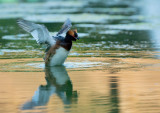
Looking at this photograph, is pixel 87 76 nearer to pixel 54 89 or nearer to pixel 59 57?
pixel 54 89

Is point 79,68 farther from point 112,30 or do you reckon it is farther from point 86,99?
point 112,30

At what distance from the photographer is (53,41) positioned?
10164 mm

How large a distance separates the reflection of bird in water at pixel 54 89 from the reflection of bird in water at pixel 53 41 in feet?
0.85

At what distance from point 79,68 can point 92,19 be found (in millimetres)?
13019

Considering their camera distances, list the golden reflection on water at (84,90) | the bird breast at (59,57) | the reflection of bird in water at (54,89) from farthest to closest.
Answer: the bird breast at (59,57), the reflection of bird in water at (54,89), the golden reflection on water at (84,90)

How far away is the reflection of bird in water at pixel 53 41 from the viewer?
9.98 m

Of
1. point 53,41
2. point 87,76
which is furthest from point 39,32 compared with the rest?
point 87,76

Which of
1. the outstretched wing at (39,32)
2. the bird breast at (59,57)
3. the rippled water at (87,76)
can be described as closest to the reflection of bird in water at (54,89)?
the rippled water at (87,76)

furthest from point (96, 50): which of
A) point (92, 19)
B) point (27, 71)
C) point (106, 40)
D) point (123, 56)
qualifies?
point (92, 19)

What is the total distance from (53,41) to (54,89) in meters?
2.38

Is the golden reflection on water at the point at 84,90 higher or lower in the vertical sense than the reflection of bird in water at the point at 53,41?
lower

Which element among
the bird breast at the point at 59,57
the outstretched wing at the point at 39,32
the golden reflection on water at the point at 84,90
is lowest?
the golden reflection on water at the point at 84,90

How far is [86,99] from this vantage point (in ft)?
23.1

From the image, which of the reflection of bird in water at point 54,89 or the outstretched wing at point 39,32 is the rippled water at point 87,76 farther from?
the outstretched wing at point 39,32
